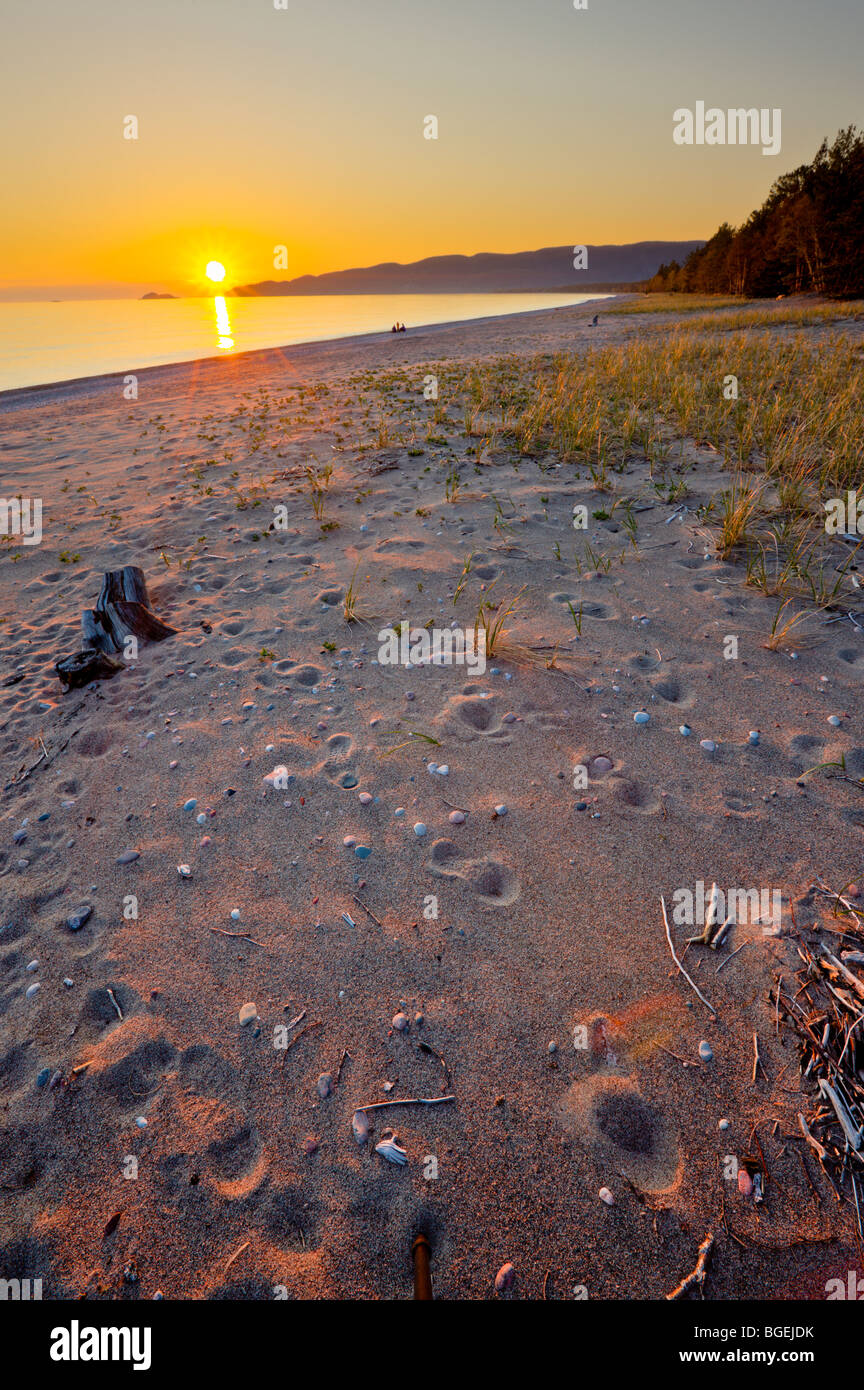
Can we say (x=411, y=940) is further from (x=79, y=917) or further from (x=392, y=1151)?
(x=79, y=917)

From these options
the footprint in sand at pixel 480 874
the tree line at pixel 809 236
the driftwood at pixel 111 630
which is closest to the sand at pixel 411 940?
the footprint in sand at pixel 480 874

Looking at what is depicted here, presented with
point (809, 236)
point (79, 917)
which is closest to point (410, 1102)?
point (79, 917)

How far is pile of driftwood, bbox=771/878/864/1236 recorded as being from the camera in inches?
80.2

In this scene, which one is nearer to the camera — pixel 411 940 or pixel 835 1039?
pixel 835 1039

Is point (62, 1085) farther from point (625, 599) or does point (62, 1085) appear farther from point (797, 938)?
point (625, 599)

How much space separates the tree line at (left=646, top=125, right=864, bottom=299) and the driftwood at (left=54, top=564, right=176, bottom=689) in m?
43.6

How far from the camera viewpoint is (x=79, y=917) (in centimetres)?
304

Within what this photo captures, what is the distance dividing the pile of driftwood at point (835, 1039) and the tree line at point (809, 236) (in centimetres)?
4405

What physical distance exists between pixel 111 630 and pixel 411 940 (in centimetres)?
392

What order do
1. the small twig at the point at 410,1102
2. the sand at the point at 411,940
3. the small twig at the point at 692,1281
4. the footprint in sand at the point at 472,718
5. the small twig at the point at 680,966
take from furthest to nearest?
the footprint in sand at the point at 472,718, the small twig at the point at 680,966, the small twig at the point at 410,1102, the sand at the point at 411,940, the small twig at the point at 692,1281

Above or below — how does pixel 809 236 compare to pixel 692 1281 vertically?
above

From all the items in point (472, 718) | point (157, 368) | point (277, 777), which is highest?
point (157, 368)

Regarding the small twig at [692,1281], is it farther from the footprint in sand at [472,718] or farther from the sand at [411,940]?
the footprint in sand at [472,718]

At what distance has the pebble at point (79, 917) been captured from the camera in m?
3.02
